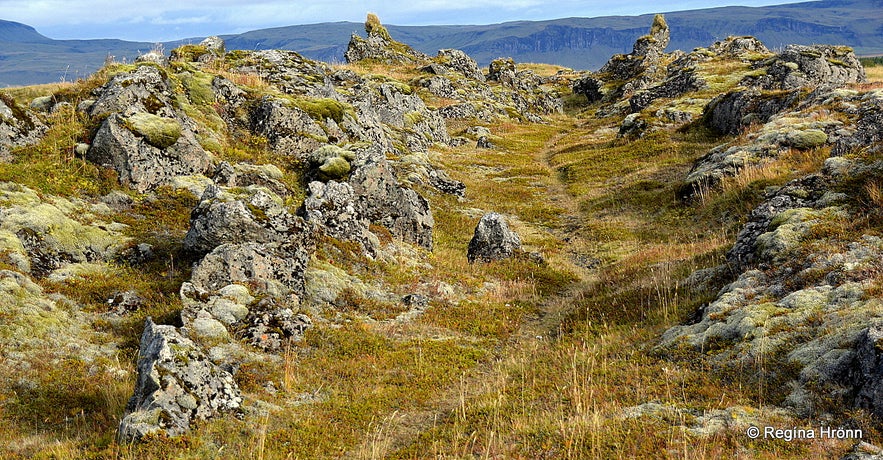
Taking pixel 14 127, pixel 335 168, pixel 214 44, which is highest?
pixel 214 44

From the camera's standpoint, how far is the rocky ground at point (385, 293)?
10305 millimetres

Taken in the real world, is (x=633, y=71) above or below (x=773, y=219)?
above

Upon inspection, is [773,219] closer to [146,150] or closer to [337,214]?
[337,214]

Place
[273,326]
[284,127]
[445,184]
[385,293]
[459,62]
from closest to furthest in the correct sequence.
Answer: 1. [273,326]
2. [385,293]
3. [284,127]
4. [445,184]
5. [459,62]

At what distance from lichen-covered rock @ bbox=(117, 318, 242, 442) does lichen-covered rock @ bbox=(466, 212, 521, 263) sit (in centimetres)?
1578

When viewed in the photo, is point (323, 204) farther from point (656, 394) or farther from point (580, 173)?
point (580, 173)

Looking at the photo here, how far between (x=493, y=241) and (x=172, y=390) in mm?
17731

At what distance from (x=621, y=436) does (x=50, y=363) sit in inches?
529

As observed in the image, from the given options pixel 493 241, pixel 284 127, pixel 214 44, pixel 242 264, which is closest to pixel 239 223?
pixel 242 264

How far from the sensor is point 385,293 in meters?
20.0

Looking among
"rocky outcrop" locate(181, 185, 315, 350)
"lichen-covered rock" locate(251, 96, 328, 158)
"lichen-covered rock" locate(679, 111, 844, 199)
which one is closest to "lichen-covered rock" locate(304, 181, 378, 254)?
"rocky outcrop" locate(181, 185, 315, 350)

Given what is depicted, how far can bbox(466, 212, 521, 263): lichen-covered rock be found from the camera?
25.7 m

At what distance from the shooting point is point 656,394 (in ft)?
37.0

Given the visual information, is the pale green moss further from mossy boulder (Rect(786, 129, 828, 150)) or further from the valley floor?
mossy boulder (Rect(786, 129, 828, 150))
